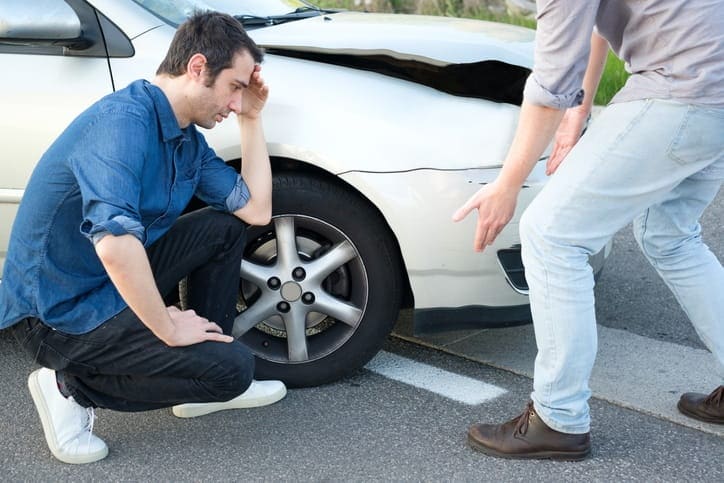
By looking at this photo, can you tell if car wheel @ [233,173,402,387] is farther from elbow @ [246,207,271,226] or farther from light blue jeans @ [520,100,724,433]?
light blue jeans @ [520,100,724,433]

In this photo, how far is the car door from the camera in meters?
3.38

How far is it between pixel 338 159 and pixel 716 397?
1.36 meters

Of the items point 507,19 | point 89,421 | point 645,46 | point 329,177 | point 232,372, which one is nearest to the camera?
point 645,46

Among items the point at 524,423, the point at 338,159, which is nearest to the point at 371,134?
the point at 338,159

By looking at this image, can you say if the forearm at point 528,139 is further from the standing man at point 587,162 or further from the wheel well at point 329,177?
the wheel well at point 329,177

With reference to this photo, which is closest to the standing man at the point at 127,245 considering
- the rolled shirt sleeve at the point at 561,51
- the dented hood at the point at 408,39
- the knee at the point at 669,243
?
the dented hood at the point at 408,39

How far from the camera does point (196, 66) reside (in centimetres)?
290

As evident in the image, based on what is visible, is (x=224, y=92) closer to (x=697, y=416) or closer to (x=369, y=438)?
(x=369, y=438)

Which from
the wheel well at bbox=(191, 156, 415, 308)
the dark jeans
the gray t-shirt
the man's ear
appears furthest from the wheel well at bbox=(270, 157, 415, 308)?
the gray t-shirt

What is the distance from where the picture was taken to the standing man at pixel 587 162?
2.59 metres

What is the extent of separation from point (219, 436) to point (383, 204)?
0.87m

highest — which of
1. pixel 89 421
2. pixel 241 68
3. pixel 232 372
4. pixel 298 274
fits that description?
pixel 241 68

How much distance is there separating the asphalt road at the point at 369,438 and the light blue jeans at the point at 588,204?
9.7 inches

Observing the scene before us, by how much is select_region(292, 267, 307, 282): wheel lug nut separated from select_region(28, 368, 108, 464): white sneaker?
75 centimetres
